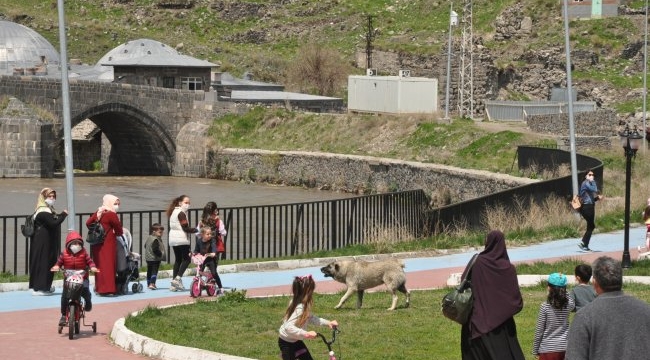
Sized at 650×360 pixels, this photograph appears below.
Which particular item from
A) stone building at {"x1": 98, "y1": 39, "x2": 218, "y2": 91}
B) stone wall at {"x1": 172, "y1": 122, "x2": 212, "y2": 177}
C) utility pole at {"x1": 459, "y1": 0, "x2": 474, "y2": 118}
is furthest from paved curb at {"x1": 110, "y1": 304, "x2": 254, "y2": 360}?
stone building at {"x1": 98, "y1": 39, "x2": 218, "y2": 91}

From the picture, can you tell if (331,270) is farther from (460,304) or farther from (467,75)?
(467,75)

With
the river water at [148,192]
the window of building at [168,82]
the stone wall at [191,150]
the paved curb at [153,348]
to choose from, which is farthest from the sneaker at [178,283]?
the window of building at [168,82]

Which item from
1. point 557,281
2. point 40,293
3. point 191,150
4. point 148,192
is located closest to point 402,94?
point 191,150

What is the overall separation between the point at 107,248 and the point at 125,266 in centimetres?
35

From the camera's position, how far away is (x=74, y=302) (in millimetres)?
15562

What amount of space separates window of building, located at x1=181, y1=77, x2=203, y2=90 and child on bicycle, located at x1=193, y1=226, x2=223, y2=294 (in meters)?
44.7

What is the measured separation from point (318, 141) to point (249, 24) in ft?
133

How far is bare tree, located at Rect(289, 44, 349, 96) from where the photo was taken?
74.9m

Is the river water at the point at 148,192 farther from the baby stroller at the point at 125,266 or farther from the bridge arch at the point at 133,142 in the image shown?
the baby stroller at the point at 125,266

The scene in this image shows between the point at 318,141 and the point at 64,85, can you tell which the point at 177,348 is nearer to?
the point at 64,85

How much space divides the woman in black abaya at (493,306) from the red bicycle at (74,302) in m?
5.51

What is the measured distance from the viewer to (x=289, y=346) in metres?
12.2

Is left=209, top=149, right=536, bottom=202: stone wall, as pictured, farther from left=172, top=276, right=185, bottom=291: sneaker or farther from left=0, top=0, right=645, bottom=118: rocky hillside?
left=172, top=276, right=185, bottom=291: sneaker

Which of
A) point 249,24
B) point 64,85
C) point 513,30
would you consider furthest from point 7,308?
point 249,24
